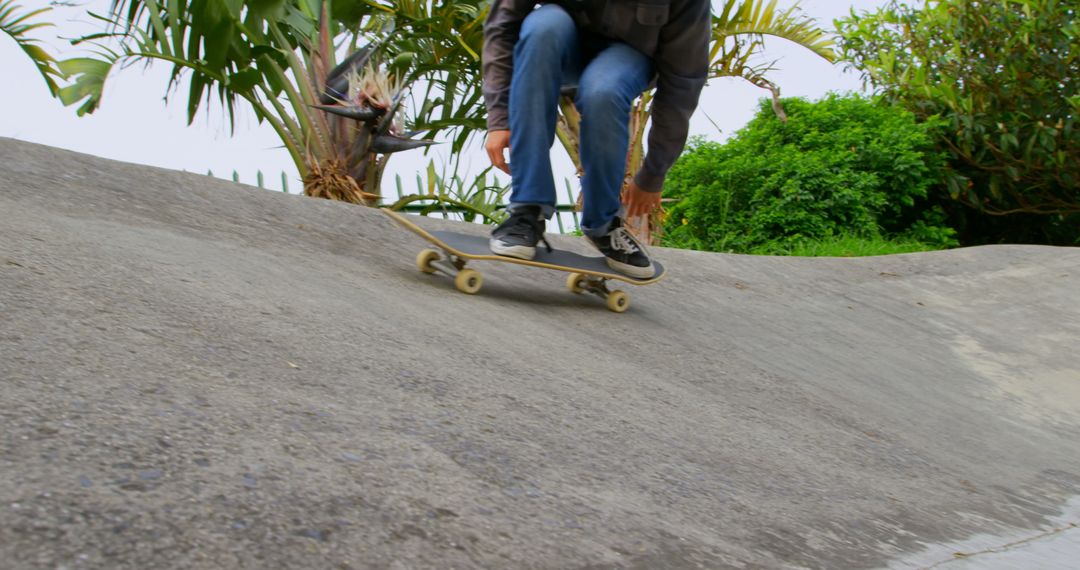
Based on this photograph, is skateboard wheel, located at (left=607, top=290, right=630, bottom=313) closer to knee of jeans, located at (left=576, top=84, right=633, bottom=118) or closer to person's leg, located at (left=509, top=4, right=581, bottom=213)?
person's leg, located at (left=509, top=4, right=581, bottom=213)

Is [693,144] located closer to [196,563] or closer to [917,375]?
[917,375]

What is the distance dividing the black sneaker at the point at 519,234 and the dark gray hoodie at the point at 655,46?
0.32 metres

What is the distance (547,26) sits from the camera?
3346mm

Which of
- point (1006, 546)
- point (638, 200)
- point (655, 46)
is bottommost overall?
point (1006, 546)

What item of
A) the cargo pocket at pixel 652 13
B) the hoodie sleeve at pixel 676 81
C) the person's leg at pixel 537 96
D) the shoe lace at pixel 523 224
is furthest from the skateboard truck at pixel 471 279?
the cargo pocket at pixel 652 13

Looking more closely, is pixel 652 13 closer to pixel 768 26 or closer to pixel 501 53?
pixel 501 53

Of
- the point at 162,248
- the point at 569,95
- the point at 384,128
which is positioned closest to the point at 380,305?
the point at 162,248

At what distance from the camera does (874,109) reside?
835 centimetres

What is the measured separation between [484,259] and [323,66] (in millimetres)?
4545

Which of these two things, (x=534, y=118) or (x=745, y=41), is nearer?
(x=534, y=118)

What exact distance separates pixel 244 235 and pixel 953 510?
2460 mm

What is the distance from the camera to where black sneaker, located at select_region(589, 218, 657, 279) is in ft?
12.4

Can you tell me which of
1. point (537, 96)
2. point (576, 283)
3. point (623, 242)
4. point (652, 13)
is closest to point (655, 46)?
point (652, 13)

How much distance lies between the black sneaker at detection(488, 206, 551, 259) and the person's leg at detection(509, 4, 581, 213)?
0.15 ft
